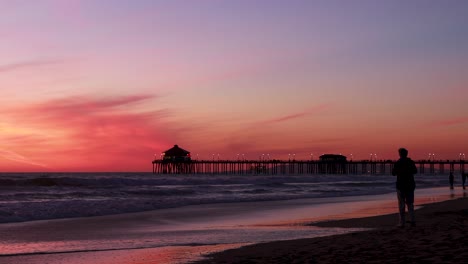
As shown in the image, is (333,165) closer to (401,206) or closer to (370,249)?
(401,206)

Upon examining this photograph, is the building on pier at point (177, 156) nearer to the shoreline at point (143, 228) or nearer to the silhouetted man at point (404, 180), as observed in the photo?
the shoreline at point (143, 228)

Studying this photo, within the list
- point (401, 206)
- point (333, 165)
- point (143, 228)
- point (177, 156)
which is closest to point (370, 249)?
point (401, 206)

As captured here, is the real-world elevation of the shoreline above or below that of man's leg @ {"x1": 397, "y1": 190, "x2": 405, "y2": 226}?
below

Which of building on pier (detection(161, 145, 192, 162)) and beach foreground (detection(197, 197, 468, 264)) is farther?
building on pier (detection(161, 145, 192, 162))

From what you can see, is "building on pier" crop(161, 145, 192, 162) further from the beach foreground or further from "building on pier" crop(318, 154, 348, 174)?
the beach foreground

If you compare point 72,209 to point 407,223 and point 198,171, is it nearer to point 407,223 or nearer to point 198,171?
point 407,223

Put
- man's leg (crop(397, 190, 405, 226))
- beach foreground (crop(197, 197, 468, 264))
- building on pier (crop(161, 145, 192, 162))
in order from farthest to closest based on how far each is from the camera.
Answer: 1. building on pier (crop(161, 145, 192, 162))
2. man's leg (crop(397, 190, 405, 226))
3. beach foreground (crop(197, 197, 468, 264))

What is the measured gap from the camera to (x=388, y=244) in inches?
373

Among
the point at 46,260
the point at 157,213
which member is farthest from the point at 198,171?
the point at 46,260

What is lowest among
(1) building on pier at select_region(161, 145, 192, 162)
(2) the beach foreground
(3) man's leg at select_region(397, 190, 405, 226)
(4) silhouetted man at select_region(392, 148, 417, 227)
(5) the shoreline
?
(5) the shoreline

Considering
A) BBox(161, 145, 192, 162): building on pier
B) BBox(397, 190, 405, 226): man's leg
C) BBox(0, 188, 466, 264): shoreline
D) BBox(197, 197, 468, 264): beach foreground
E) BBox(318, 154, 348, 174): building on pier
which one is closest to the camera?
BBox(197, 197, 468, 264): beach foreground

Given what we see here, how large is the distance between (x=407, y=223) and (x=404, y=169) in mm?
1823

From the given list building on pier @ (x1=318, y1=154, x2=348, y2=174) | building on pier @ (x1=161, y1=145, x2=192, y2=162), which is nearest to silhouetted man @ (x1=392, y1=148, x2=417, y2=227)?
building on pier @ (x1=161, y1=145, x2=192, y2=162)

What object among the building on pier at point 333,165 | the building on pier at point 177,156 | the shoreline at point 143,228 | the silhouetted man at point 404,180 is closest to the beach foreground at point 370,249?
the shoreline at point 143,228
